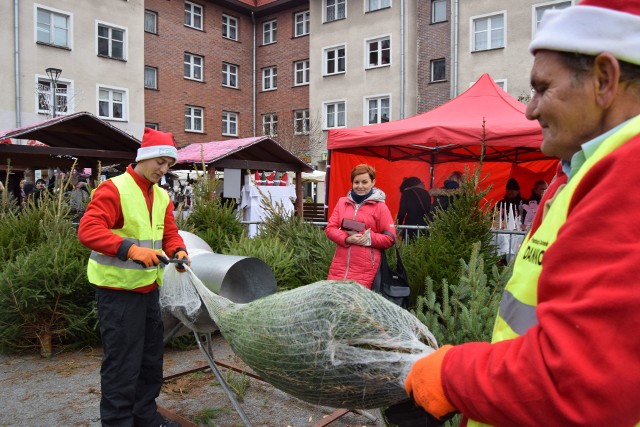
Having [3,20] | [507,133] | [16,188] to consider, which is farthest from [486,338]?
[3,20]

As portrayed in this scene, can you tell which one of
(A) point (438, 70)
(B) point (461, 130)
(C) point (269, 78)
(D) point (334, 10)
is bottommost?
(B) point (461, 130)

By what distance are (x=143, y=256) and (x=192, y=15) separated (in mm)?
27038

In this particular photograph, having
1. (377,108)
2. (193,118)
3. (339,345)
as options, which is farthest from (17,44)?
(339,345)

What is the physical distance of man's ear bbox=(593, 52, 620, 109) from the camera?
0.96 m

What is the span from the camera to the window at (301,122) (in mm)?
27203

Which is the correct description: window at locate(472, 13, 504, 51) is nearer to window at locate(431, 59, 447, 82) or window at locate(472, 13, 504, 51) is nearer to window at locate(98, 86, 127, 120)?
window at locate(431, 59, 447, 82)

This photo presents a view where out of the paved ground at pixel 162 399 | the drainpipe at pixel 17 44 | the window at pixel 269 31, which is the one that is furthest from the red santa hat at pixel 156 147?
the window at pixel 269 31

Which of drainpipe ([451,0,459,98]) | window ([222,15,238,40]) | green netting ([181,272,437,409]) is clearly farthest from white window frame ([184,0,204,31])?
green netting ([181,272,437,409])

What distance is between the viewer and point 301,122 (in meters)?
28.1

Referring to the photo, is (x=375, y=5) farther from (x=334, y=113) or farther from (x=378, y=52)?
(x=334, y=113)

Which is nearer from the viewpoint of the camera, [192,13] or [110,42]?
[110,42]

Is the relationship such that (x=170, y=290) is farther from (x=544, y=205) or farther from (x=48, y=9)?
(x=48, y=9)

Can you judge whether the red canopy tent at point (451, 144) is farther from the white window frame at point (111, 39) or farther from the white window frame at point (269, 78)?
the white window frame at point (269, 78)

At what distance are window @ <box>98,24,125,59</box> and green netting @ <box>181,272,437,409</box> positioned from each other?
23839 mm
